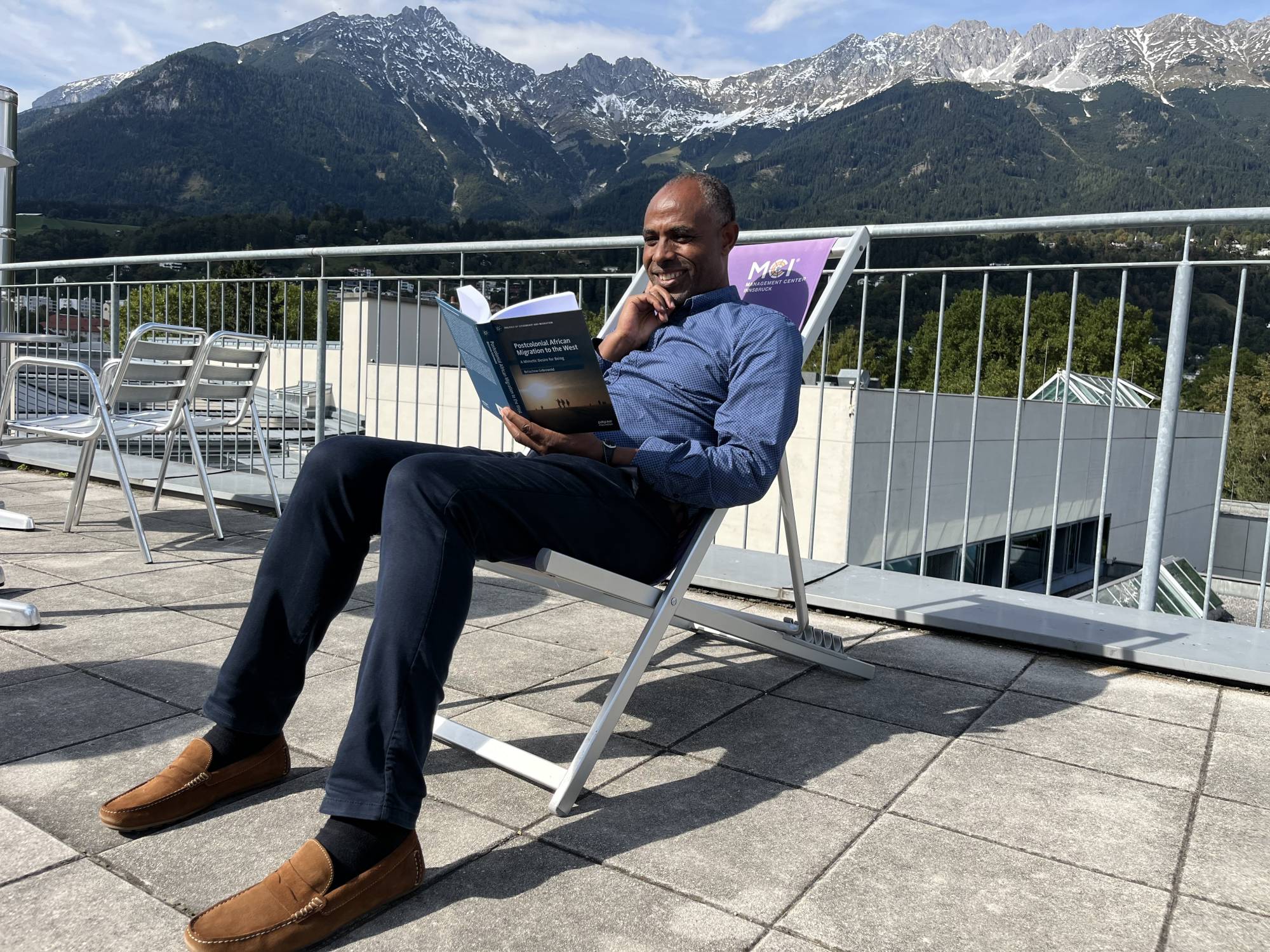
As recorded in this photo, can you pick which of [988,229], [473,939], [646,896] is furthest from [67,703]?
[988,229]

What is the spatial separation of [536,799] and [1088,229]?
2.72 meters

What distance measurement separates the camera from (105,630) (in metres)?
3.10

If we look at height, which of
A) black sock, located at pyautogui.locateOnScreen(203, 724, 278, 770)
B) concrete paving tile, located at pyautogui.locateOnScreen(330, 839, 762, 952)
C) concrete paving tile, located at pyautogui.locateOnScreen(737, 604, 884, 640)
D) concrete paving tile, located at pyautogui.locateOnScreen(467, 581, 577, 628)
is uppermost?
black sock, located at pyautogui.locateOnScreen(203, 724, 278, 770)

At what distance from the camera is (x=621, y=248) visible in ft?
14.3

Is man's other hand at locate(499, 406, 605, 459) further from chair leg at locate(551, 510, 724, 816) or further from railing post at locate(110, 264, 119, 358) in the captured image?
railing post at locate(110, 264, 119, 358)

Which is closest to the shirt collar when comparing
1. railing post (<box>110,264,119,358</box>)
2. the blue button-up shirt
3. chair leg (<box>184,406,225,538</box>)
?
the blue button-up shirt

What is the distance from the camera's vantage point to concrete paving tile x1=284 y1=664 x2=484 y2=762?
2285mm

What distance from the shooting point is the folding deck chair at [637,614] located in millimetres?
1974

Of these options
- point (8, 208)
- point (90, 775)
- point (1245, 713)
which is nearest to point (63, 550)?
point (90, 775)

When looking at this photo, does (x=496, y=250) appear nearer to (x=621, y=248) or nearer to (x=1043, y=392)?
(x=621, y=248)

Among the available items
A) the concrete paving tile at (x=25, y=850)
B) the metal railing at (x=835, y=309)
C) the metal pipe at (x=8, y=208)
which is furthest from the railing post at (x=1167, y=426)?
the metal pipe at (x=8, y=208)

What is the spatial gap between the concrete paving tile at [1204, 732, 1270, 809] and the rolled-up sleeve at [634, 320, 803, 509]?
1.23 metres

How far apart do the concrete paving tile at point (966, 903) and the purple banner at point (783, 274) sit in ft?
5.34

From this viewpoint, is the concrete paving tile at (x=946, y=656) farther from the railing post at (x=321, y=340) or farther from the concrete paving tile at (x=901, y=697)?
the railing post at (x=321, y=340)
